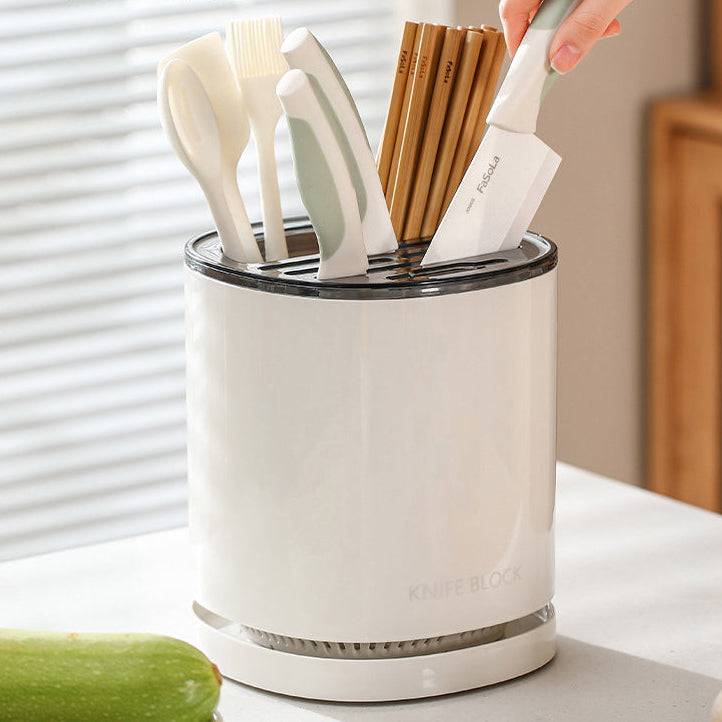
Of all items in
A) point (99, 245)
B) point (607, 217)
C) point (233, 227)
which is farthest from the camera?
point (607, 217)

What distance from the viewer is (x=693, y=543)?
0.78m

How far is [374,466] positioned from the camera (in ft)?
1.84

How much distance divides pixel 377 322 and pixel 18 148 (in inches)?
38.1

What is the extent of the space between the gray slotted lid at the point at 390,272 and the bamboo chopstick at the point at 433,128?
0.08 feet

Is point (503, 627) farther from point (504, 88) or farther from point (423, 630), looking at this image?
point (504, 88)

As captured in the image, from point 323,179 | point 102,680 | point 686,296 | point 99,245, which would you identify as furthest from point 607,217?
point 102,680

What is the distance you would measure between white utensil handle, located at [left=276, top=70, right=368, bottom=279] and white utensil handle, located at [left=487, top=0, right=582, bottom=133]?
3.2 inches

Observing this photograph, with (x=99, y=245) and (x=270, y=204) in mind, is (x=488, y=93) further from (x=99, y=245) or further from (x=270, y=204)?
(x=99, y=245)

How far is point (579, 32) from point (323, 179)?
0.14 metres

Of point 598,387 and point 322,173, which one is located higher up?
point 322,173

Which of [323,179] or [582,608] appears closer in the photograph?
[323,179]

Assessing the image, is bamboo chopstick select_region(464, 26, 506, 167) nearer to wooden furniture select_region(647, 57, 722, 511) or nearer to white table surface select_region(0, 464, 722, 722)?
white table surface select_region(0, 464, 722, 722)

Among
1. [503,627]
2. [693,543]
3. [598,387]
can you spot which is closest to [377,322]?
[503,627]

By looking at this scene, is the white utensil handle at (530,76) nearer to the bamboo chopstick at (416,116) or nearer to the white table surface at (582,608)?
the bamboo chopstick at (416,116)
